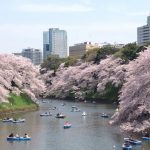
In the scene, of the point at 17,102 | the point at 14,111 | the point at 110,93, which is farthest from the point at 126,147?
the point at 110,93

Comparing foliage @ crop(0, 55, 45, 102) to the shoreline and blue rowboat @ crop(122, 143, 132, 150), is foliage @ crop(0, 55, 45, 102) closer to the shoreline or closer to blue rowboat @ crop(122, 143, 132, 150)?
the shoreline

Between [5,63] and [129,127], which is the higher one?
[5,63]

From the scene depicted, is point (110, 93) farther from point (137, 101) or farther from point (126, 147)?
point (126, 147)

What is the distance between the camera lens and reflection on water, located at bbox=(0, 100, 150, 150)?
125 ft

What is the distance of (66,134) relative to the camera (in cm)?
4494

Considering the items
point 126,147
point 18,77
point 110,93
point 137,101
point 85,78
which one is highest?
point 18,77

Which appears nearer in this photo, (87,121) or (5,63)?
(87,121)

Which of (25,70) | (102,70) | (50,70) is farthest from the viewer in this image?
(50,70)

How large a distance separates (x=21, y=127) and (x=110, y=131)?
33.0 feet

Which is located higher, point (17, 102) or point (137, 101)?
point (137, 101)

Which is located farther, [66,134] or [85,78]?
[85,78]

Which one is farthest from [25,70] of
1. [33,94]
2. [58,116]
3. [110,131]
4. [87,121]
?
[110,131]

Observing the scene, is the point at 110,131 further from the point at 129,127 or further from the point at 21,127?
the point at 21,127

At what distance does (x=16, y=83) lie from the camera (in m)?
70.1
